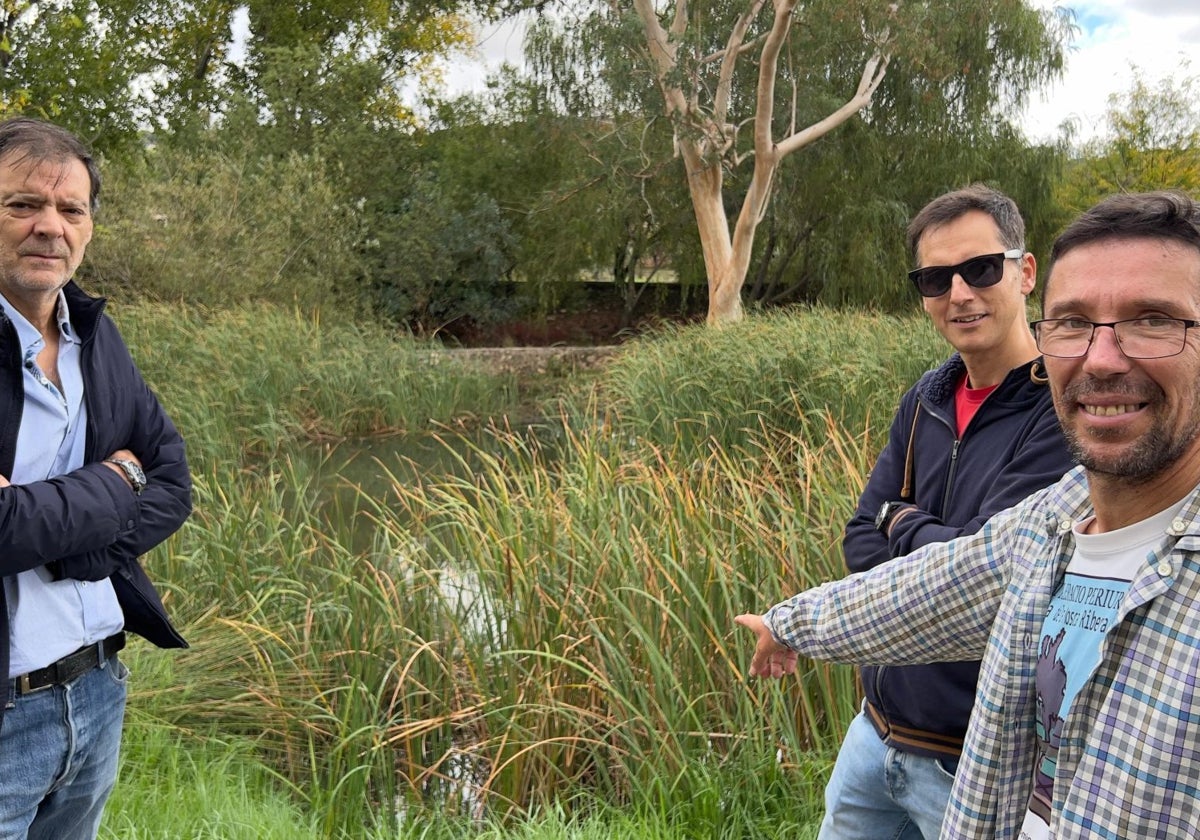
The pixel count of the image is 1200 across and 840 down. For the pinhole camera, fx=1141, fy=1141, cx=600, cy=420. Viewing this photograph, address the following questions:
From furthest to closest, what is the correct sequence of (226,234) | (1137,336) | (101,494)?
(226,234) < (101,494) < (1137,336)

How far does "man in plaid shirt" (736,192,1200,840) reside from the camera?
3.20 ft

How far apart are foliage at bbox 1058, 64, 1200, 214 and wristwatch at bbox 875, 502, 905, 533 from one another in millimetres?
20198

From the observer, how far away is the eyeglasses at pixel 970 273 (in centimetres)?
181

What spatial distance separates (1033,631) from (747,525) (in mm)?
2228

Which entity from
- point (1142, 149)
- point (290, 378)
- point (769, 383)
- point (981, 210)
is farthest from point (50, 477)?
point (1142, 149)

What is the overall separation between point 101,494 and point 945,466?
4.22 ft

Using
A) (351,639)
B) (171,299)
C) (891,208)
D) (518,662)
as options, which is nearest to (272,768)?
(351,639)

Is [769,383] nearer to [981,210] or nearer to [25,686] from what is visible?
[981,210]

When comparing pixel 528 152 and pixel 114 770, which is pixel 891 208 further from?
pixel 114 770

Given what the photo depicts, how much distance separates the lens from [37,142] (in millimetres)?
1709

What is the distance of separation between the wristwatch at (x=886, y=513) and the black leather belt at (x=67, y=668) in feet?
4.08

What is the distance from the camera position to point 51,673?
5.36ft

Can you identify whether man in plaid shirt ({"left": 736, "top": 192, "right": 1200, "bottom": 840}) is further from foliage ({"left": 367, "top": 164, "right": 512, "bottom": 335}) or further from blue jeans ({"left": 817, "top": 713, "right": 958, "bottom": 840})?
foliage ({"left": 367, "top": 164, "right": 512, "bottom": 335})

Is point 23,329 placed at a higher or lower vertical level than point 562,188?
lower
